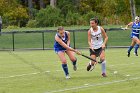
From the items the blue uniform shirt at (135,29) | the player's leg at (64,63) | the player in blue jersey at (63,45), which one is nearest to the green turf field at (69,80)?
the player's leg at (64,63)

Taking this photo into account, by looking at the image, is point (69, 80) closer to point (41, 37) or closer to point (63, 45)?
point (63, 45)

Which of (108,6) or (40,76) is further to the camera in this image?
(108,6)

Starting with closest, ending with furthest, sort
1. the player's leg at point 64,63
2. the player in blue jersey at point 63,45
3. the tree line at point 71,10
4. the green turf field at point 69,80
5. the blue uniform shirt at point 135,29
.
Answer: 1. the green turf field at point 69,80
2. the player in blue jersey at point 63,45
3. the player's leg at point 64,63
4. the blue uniform shirt at point 135,29
5. the tree line at point 71,10

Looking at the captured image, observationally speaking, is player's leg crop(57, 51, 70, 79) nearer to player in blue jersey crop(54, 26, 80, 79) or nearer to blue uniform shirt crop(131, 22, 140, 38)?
player in blue jersey crop(54, 26, 80, 79)

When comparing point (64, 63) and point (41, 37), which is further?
point (41, 37)

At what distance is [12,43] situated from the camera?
36.1 meters

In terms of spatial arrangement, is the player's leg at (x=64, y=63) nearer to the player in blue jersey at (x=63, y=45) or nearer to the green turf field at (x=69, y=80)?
the player in blue jersey at (x=63, y=45)

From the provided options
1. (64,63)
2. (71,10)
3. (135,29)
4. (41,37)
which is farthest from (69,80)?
(71,10)

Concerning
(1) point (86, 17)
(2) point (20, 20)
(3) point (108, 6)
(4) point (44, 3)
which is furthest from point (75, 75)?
(4) point (44, 3)

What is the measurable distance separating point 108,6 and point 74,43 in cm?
3297

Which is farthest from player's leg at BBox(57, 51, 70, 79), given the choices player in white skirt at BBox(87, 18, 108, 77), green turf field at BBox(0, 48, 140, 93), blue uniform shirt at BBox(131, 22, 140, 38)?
blue uniform shirt at BBox(131, 22, 140, 38)

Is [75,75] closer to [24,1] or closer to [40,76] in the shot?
[40,76]

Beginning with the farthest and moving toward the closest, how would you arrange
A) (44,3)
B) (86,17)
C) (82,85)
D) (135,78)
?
(44,3), (86,17), (135,78), (82,85)

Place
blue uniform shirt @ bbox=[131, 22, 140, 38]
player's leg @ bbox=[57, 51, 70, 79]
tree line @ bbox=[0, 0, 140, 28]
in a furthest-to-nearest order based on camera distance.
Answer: tree line @ bbox=[0, 0, 140, 28], blue uniform shirt @ bbox=[131, 22, 140, 38], player's leg @ bbox=[57, 51, 70, 79]
